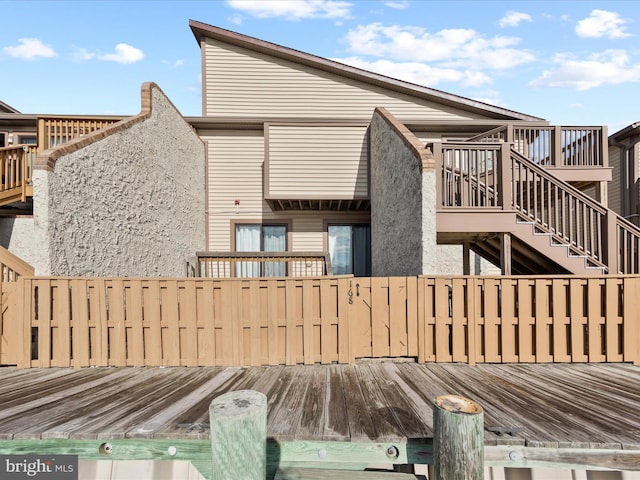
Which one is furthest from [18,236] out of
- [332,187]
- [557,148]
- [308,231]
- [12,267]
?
[557,148]

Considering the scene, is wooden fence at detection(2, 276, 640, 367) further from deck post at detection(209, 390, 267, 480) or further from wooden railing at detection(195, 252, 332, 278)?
wooden railing at detection(195, 252, 332, 278)

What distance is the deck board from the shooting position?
2627 mm

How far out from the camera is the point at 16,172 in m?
7.55

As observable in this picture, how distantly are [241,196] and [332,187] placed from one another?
10.7 ft


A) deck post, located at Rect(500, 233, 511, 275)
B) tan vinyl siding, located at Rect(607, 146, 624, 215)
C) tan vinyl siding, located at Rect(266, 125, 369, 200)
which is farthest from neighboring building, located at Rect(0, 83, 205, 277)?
tan vinyl siding, located at Rect(607, 146, 624, 215)

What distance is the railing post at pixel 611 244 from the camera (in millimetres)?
5145

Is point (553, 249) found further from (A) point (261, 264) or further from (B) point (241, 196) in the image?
(B) point (241, 196)

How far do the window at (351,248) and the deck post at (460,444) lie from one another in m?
7.66

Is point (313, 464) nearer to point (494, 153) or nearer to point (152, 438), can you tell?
point (152, 438)

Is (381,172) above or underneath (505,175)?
above

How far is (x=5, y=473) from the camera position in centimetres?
257

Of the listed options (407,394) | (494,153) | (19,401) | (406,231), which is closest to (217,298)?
(19,401)

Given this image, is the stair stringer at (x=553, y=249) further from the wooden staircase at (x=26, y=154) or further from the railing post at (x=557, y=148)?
the wooden staircase at (x=26, y=154)

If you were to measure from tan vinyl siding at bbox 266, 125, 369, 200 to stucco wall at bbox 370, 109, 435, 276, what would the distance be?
0.50 metres
